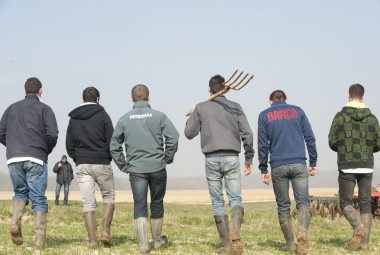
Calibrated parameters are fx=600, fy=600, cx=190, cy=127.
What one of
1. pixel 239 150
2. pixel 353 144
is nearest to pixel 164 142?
pixel 239 150

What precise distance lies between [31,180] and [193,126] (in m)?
2.51

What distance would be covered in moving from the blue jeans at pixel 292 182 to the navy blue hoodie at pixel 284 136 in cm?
9

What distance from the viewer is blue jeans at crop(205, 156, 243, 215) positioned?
8.57 metres

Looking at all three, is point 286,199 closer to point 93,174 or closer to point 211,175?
point 211,175

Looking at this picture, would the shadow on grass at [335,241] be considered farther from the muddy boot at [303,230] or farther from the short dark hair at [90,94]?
the short dark hair at [90,94]

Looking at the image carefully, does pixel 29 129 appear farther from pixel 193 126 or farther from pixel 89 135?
pixel 193 126

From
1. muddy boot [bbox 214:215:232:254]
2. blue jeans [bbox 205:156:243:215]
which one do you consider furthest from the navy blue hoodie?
muddy boot [bbox 214:215:232:254]

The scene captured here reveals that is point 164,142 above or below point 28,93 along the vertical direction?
below

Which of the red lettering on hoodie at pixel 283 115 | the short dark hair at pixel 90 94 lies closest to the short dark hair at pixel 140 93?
the short dark hair at pixel 90 94

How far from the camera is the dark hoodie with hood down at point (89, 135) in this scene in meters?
9.18

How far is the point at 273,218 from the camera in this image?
728 inches

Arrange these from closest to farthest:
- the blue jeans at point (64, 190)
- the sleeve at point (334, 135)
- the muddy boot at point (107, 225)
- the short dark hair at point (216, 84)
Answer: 1. the short dark hair at point (216, 84)
2. the muddy boot at point (107, 225)
3. the sleeve at point (334, 135)
4. the blue jeans at point (64, 190)

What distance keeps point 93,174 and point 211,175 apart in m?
1.85

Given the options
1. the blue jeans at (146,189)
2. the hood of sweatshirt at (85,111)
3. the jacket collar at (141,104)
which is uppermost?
the jacket collar at (141,104)
